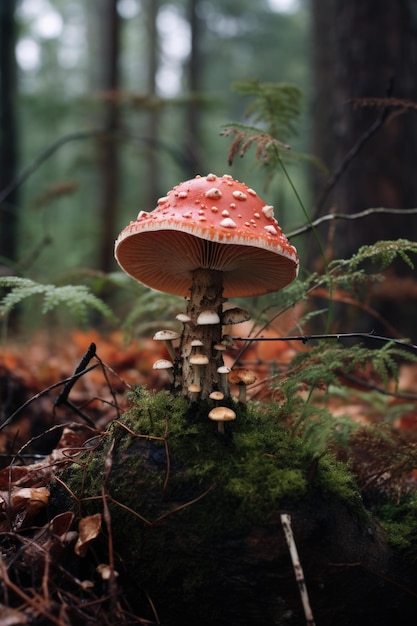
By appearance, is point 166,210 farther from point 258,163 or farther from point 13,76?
point 13,76

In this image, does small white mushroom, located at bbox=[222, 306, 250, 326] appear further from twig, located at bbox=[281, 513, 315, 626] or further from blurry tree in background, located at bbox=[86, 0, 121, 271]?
blurry tree in background, located at bbox=[86, 0, 121, 271]

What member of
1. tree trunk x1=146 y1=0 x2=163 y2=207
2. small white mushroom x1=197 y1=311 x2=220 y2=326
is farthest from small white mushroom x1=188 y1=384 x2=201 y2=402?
tree trunk x1=146 y1=0 x2=163 y2=207

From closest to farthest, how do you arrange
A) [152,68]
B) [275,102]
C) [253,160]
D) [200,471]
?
[200,471]
[275,102]
[253,160]
[152,68]

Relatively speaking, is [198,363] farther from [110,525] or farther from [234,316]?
[110,525]

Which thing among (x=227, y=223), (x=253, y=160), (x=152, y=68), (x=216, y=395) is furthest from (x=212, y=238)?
(x=152, y=68)

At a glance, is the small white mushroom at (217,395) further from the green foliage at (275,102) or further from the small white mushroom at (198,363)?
the green foliage at (275,102)

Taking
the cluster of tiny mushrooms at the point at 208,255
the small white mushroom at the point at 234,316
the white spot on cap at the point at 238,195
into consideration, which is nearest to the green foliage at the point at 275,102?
the cluster of tiny mushrooms at the point at 208,255
